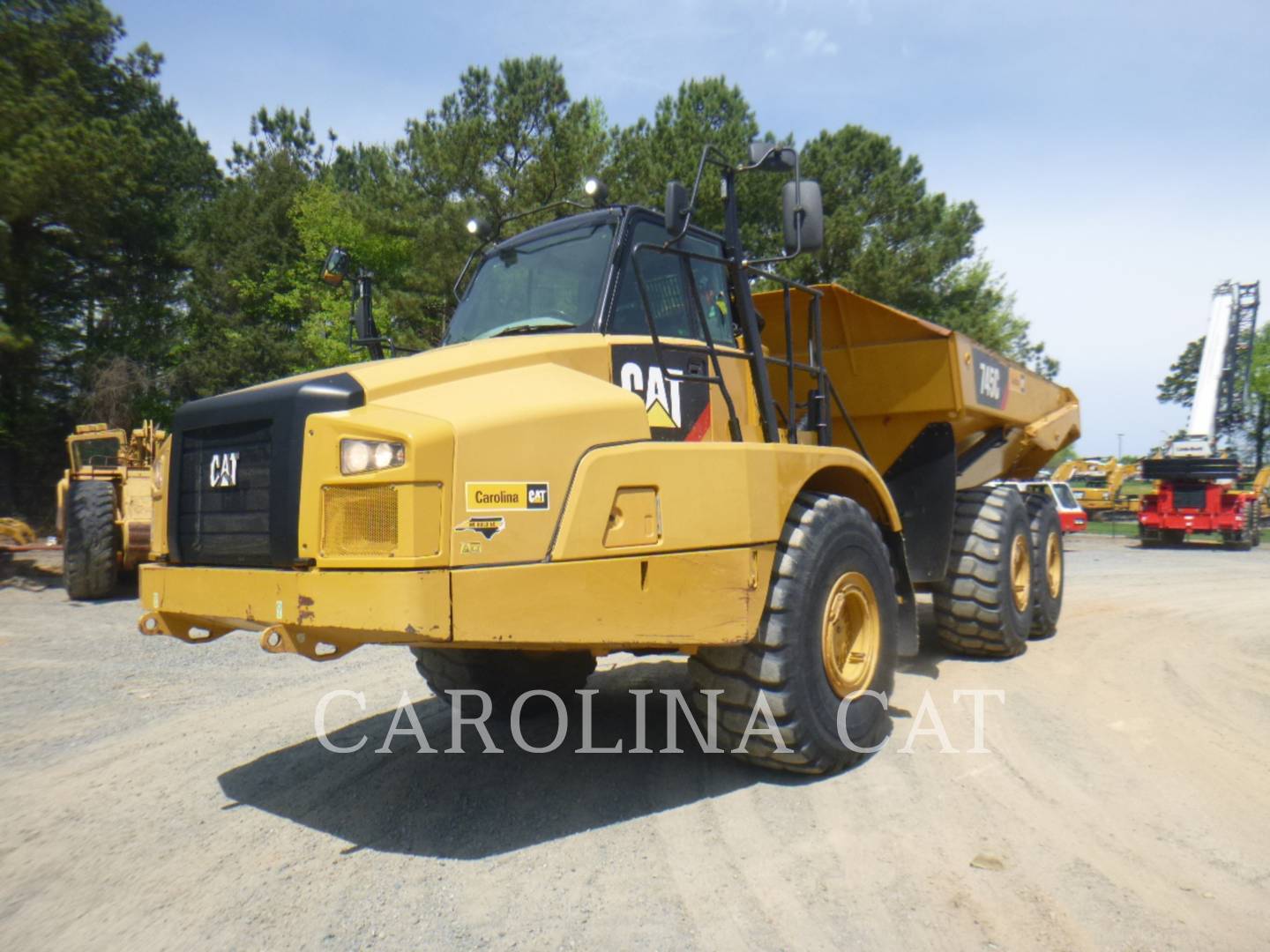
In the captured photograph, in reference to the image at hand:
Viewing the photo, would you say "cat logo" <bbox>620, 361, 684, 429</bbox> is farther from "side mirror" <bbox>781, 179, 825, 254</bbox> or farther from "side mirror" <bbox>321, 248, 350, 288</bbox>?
"side mirror" <bbox>321, 248, 350, 288</bbox>

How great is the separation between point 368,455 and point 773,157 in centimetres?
221

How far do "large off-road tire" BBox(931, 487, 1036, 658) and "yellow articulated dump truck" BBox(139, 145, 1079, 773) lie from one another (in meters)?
1.76

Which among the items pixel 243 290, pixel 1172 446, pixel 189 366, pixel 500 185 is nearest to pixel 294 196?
pixel 243 290

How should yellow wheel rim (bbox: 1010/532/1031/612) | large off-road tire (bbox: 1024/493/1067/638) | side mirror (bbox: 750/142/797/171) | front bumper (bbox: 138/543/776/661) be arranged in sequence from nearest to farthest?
1. front bumper (bbox: 138/543/776/661)
2. side mirror (bbox: 750/142/797/171)
3. yellow wheel rim (bbox: 1010/532/1031/612)
4. large off-road tire (bbox: 1024/493/1067/638)

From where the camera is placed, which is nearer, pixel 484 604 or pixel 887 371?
pixel 484 604

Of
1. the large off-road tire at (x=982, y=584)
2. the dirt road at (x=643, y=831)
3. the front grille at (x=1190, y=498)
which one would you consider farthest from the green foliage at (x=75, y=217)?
the front grille at (x=1190, y=498)

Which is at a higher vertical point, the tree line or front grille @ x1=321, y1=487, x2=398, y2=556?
the tree line

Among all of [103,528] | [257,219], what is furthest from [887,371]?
[257,219]

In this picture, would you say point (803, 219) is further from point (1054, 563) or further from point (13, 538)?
point (13, 538)

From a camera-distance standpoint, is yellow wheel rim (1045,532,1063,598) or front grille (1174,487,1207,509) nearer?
yellow wheel rim (1045,532,1063,598)

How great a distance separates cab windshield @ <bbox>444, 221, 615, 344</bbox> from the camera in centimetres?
412

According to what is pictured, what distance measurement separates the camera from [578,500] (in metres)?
3.24

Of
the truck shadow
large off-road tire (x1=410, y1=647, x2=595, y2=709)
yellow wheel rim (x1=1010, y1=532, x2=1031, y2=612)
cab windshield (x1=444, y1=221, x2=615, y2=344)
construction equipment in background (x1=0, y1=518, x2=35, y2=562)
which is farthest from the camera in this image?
construction equipment in background (x1=0, y1=518, x2=35, y2=562)

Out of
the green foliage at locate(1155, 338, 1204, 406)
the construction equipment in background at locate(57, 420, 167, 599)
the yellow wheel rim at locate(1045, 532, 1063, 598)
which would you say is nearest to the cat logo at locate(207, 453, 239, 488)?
the yellow wheel rim at locate(1045, 532, 1063, 598)
